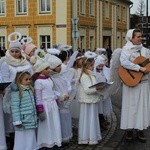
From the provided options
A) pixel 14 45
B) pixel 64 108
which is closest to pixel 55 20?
pixel 64 108

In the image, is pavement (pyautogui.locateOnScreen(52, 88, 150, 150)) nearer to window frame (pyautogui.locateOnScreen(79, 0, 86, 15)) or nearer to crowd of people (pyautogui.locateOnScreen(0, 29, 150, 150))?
crowd of people (pyautogui.locateOnScreen(0, 29, 150, 150))

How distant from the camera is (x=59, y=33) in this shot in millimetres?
35500

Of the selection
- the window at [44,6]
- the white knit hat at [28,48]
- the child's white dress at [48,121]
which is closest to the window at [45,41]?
the window at [44,6]

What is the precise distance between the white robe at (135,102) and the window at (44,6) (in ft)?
92.6

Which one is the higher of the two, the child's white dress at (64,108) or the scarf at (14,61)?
the scarf at (14,61)

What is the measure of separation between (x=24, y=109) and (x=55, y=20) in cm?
2932

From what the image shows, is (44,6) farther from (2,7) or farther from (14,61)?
(14,61)

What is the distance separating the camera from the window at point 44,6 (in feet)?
119

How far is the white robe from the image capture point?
8.45m

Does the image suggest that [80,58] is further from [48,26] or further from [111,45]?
[111,45]

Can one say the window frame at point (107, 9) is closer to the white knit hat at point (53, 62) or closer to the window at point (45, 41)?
the window at point (45, 41)

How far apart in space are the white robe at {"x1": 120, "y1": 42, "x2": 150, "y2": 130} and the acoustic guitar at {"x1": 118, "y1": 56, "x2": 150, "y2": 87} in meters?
0.13

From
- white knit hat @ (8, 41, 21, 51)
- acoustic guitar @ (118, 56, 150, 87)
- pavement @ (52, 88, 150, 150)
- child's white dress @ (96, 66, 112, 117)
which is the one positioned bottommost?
pavement @ (52, 88, 150, 150)

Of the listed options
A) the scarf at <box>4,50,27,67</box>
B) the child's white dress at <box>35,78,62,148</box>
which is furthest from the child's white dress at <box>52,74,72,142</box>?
the scarf at <box>4,50,27,67</box>
